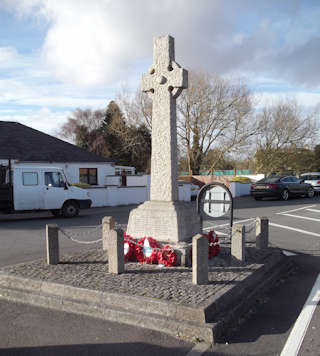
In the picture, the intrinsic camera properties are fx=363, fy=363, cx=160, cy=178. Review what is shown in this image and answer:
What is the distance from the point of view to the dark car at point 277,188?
23.2m

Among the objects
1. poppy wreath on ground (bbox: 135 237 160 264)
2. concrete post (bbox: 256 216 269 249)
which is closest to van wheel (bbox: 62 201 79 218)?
poppy wreath on ground (bbox: 135 237 160 264)

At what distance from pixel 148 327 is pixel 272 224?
9.61 m

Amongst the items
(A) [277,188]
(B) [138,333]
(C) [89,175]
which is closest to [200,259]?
(B) [138,333]

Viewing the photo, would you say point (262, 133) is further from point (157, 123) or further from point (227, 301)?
point (227, 301)

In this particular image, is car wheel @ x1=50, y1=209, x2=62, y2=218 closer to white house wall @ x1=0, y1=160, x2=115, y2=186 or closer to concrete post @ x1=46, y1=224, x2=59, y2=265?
white house wall @ x1=0, y1=160, x2=115, y2=186

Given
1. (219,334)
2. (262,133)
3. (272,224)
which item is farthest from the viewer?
(262,133)

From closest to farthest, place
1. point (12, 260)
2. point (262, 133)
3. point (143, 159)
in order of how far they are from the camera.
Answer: point (12, 260)
point (262, 133)
point (143, 159)

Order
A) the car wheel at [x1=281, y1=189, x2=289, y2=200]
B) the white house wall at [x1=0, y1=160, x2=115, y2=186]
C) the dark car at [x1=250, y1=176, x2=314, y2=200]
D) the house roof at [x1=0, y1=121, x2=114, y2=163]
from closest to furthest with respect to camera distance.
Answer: the dark car at [x1=250, y1=176, x2=314, y2=200], the house roof at [x1=0, y1=121, x2=114, y2=163], the car wheel at [x1=281, y1=189, x2=289, y2=200], the white house wall at [x1=0, y1=160, x2=115, y2=186]

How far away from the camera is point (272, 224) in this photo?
13.0m

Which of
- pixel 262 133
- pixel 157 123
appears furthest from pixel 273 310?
pixel 262 133

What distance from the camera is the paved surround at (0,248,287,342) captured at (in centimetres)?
430

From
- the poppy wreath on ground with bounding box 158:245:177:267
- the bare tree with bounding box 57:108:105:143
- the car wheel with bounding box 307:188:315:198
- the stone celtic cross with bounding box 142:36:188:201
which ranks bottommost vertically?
the car wheel with bounding box 307:188:315:198

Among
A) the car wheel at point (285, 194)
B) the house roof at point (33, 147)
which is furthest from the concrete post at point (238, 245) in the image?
the house roof at point (33, 147)

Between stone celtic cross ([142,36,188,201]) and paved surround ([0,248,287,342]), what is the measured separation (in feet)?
5.22
